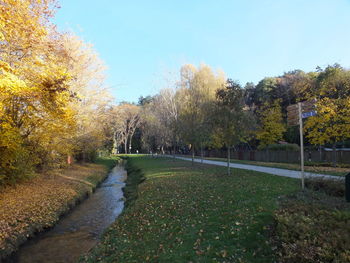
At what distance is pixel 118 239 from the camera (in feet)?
25.7

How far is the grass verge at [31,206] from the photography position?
8516 mm

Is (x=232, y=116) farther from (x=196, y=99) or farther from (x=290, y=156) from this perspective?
(x=290, y=156)

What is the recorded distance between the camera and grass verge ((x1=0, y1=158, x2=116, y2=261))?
8.52 m

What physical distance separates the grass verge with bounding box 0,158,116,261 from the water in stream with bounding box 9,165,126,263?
0.34 meters

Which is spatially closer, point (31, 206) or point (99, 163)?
point (31, 206)

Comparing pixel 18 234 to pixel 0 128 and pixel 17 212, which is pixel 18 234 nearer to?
pixel 17 212

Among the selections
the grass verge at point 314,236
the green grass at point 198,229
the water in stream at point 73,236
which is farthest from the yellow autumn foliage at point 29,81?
the grass verge at point 314,236

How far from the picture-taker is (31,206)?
11062mm

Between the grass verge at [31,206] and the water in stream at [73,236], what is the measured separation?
0.34m

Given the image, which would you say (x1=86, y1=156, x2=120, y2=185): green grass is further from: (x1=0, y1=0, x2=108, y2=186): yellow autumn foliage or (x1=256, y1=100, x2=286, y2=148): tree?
(x1=256, y1=100, x2=286, y2=148): tree

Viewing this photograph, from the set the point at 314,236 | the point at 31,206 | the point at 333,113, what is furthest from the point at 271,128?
the point at 314,236

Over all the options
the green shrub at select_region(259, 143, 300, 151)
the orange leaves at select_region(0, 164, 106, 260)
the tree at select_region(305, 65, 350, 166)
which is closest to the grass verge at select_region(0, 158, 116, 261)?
the orange leaves at select_region(0, 164, 106, 260)

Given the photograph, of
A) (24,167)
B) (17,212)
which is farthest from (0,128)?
(24,167)

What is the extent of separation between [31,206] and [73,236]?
2.63 metres
